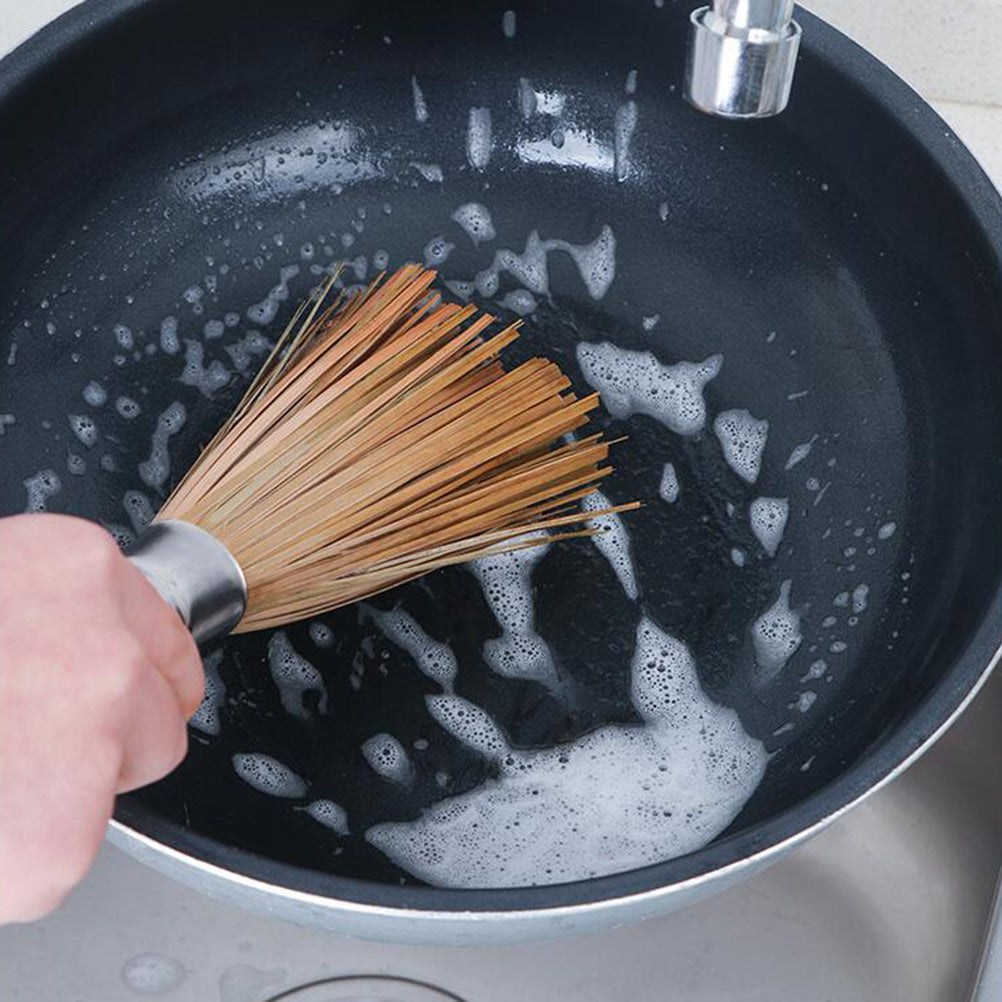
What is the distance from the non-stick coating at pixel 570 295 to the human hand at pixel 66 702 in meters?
0.14

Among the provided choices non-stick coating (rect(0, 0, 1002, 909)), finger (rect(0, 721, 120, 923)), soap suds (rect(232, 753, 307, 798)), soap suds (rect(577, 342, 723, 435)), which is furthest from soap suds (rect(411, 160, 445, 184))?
finger (rect(0, 721, 120, 923))

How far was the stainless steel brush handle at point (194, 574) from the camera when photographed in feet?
1.87

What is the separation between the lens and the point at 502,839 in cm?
64

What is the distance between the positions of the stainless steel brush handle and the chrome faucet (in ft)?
0.84

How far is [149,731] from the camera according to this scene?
484mm

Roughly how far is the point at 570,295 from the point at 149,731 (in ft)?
1.26

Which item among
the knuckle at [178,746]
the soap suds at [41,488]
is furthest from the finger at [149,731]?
the soap suds at [41,488]

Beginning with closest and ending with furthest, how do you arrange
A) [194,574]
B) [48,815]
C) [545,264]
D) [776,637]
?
[48,815] < [194,574] < [776,637] < [545,264]

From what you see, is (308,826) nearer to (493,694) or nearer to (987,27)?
(493,694)

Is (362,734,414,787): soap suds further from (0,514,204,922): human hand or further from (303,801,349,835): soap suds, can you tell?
(0,514,204,922): human hand

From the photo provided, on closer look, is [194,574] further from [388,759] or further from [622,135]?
[622,135]

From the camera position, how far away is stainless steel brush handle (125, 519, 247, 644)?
57 cm

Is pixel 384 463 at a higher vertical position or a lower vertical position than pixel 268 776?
higher

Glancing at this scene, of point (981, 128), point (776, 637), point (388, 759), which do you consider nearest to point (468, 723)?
point (388, 759)
